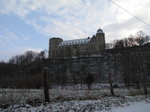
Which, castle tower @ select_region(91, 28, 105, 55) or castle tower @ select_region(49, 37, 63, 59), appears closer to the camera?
castle tower @ select_region(91, 28, 105, 55)

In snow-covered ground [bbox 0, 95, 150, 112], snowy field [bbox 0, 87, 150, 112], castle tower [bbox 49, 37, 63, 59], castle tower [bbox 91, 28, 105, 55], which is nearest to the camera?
snow-covered ground [bbox 0, 95, 150, 112]

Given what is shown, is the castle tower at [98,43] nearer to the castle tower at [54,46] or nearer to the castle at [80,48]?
the castle at [80,48]

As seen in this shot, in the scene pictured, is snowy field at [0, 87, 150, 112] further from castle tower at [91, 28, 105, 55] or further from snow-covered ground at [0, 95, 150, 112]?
castle tower at [91, 28, 105, 55]

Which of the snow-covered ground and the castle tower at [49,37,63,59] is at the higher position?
the castle tower at [49,37,63,59]

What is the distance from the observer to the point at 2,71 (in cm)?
6888

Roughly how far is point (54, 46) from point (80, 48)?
2362cm

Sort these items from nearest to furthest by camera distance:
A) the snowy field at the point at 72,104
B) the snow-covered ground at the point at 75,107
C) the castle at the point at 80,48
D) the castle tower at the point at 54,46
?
the snow-covered ground at the point at 75,107
the snowy field at the point at 72,104
the castle at the point at 80,48
the castle tower at the point at 54,46

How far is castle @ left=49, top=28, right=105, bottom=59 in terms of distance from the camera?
109 m

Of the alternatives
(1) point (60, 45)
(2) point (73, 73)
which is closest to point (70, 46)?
(1) point (60, 45)

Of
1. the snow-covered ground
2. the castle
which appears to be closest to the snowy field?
the snow-covered ground

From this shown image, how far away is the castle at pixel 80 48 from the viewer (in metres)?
109

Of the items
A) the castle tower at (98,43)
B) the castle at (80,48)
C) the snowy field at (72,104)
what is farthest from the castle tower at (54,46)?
the snowy field at (72,104)

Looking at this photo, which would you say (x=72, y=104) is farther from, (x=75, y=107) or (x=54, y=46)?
(x=54, y=46)

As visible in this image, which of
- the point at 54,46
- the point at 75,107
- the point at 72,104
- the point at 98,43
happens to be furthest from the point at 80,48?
the point at 75,107
